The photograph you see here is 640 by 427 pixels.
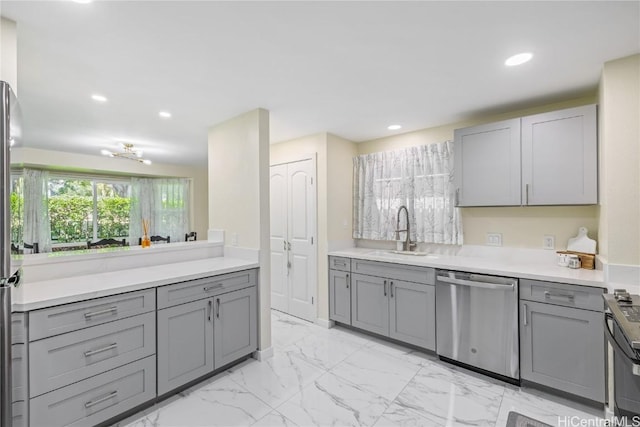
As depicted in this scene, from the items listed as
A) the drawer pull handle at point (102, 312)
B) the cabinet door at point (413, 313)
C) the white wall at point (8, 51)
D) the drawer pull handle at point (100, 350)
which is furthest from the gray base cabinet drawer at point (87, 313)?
the cabinet door at point (413, 313)

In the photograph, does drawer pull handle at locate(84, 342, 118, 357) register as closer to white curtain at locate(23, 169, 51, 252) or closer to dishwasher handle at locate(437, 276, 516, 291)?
dishwasher handle at locate(437, 276, 516, 291)

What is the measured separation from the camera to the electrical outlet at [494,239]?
115 inches

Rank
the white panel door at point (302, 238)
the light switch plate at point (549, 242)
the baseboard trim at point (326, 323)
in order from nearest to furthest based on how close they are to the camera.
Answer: the light switch plate at point (549, 242)
the baseboard trim at point (326, 323)
the white panel door at point (302, 238)

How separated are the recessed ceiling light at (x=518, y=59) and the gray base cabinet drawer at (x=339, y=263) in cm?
231

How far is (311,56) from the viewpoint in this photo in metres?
1.87

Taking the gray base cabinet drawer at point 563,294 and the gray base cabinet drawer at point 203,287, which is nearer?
the gray base cabinet drawer at point 563,294

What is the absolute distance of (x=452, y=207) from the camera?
3.11m

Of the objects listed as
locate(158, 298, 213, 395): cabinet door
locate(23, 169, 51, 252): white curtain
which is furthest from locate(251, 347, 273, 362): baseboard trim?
locate(23, 169, 51, 252): white curtain

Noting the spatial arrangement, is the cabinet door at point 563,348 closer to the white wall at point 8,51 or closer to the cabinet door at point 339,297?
the cabinet door at point 339,297

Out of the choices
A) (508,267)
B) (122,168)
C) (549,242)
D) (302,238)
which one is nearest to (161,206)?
(122,168)

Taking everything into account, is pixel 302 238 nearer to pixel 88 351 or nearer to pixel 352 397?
pixel 352 397

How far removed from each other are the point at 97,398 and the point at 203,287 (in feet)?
2.89

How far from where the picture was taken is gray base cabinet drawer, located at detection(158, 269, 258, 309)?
2.08 metres

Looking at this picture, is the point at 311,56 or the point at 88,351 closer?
the point at 88,351
